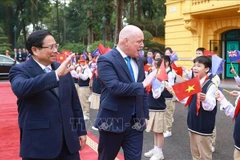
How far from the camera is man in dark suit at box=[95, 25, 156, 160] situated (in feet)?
9.68

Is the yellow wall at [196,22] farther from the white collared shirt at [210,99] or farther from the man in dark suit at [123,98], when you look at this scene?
the man in dark suit at [123,98]

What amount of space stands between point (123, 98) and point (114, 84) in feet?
0.73

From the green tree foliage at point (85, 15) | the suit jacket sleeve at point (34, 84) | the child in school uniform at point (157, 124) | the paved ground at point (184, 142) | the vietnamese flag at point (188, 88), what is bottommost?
the paved ground at point (184, 142)

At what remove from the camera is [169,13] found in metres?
18.7

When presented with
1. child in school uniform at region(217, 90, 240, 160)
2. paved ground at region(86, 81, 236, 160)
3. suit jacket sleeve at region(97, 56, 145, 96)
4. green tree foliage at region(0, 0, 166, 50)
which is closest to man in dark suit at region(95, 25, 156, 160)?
suit jacket sleeve at region(97, 56, 145, 96)

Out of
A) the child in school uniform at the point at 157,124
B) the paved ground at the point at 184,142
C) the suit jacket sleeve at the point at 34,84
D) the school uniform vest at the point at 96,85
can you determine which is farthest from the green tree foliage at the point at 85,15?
the suit jacket sleeve at the point at 34,84

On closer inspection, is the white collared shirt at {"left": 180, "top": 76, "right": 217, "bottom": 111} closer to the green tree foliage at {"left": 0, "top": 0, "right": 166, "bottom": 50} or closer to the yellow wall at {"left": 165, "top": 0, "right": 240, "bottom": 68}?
the yellow wall at {"left": 165, "top": 0, "right": 240, "bottom": 68}

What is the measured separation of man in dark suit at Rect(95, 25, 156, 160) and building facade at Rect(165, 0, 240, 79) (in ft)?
39.7

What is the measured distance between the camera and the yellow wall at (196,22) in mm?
14852

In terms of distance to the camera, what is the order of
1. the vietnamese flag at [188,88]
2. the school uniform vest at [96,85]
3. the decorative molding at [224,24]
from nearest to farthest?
the vietnamese flag at [188,88] → the school uniform vest at [96,85] → the decorative molding at [224,24]

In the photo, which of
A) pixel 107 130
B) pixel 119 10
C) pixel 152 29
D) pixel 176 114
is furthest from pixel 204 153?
pixel 152 29

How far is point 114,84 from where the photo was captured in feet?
9.50

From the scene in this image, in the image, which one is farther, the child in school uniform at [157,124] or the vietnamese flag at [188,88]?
the child in school uniform at [157,124]

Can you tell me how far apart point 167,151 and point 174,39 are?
14.1 m
